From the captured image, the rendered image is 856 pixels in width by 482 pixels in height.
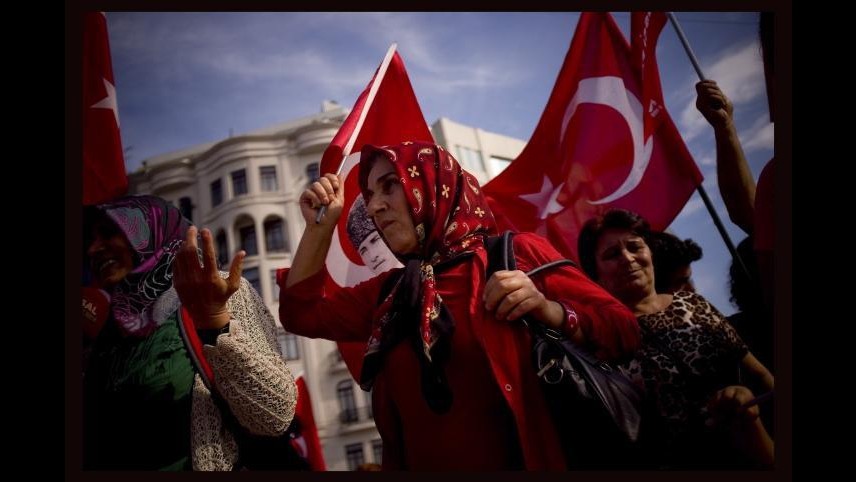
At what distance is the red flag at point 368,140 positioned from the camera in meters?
3.12

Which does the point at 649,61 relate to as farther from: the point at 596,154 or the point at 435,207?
the point at 435,207

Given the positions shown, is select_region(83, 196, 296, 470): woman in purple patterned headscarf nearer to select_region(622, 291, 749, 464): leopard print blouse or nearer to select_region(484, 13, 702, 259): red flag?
select_region(622, 291, 749, 464): leopard print blouse

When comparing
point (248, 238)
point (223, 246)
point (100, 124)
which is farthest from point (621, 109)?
point (223, 246)

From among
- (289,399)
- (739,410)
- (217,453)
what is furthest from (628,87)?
(217,453)

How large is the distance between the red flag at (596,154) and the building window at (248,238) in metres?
24.1

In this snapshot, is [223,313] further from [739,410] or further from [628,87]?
[628,87]

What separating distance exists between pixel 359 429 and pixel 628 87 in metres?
22.9

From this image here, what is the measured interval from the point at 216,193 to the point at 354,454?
13.1 metres

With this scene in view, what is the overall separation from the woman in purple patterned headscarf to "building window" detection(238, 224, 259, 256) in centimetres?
2520

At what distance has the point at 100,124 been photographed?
3488 millimetres

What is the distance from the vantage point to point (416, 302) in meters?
2.00

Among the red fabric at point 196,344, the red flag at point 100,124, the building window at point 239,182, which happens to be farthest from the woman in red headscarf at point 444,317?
the building window at point 239,182

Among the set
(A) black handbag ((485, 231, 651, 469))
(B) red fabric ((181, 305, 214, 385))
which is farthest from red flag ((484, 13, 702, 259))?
(B) red fabric ((181, 305, 214, 385))

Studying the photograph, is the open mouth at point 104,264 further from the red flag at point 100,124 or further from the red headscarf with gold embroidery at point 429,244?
the red headscarf with gold embroidery at point 429,244
